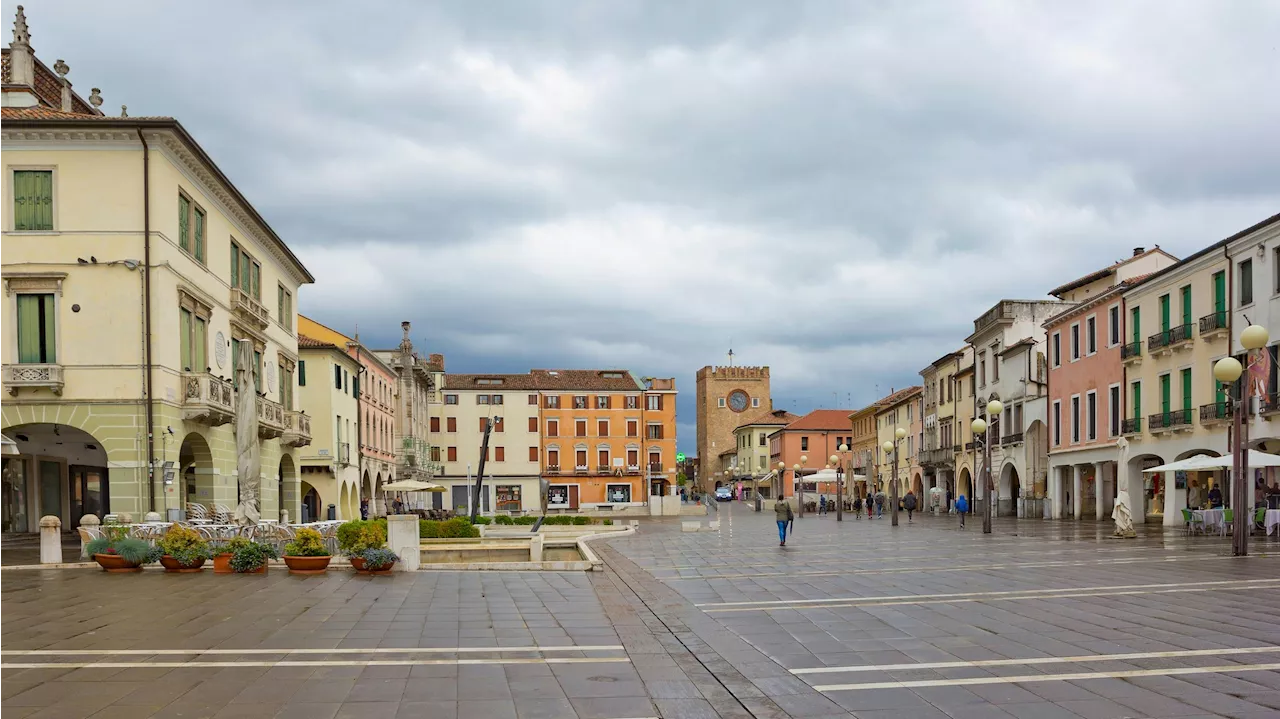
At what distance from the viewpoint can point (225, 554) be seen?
20.8 meters

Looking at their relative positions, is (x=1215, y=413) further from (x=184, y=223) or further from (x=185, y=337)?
(x=184, y=223)

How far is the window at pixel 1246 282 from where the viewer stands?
111 feet

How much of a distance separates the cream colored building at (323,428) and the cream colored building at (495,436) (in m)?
37.4

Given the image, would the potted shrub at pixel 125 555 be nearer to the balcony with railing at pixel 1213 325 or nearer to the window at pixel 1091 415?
the balcony with railing at pixel 1213 325

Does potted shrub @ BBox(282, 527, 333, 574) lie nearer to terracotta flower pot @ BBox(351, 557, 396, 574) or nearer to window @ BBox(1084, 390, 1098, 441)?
terracotta flower pot @ BBox(351, 557, 396, 574)

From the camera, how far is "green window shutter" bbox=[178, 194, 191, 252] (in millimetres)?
30756

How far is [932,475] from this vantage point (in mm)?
78875

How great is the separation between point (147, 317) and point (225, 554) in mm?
10349

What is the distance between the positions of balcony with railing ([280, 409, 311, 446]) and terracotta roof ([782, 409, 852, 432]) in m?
88.5

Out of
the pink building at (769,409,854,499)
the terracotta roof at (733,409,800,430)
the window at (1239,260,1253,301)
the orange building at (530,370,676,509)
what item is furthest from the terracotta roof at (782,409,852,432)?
the window at (1239,260,1253,301)

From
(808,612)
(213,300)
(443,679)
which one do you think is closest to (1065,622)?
(808,612)

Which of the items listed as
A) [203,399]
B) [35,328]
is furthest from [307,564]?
[35,328]

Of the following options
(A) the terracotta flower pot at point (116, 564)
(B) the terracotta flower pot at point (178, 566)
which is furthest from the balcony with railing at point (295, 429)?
(B) the terracotta flower pot at point (178, 566)

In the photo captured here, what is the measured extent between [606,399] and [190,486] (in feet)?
183
